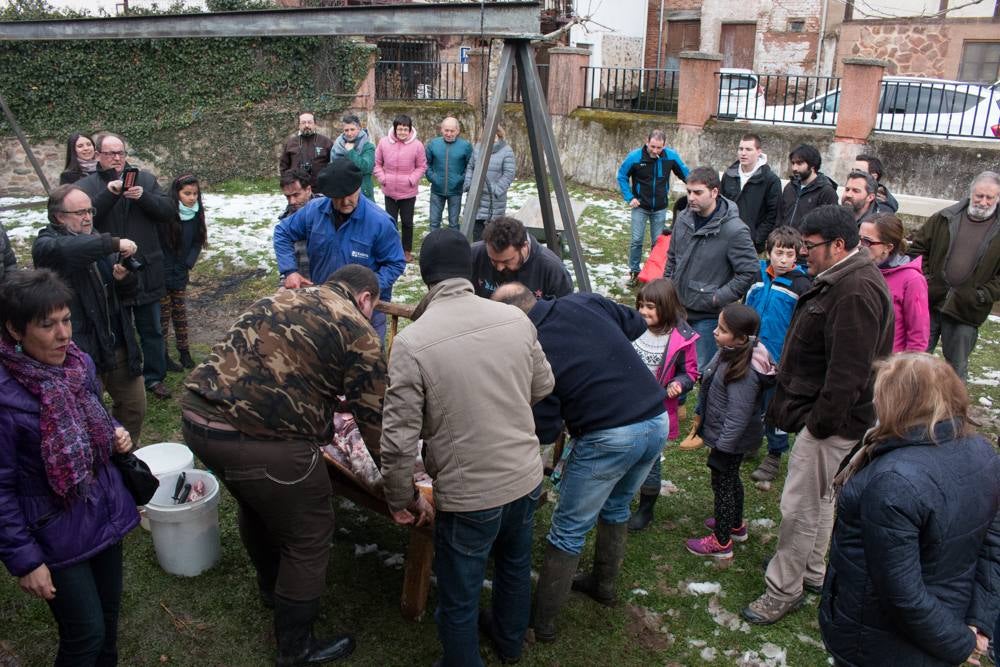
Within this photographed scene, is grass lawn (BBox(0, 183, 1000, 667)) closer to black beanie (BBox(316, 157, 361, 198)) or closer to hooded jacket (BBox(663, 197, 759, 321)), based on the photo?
hooded jacket (BBox(663, 197, 759, 321))

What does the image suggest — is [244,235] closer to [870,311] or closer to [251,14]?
[251,14]

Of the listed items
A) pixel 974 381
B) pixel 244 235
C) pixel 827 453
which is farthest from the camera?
pixel 244 235

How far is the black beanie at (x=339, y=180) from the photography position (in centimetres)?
462

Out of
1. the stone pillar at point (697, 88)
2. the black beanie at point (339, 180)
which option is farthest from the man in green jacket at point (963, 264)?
the stone pillar at point (697, 88)

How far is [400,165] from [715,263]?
15.9 feet

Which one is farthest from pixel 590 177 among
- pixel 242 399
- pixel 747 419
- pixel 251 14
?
pixel 242 399

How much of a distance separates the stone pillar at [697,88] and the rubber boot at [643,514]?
9.41 meters

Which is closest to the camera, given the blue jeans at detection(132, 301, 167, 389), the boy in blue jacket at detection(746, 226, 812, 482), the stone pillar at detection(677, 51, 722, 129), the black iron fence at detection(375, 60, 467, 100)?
the boy in blue jacket at detection(746, 226, 812, 482)

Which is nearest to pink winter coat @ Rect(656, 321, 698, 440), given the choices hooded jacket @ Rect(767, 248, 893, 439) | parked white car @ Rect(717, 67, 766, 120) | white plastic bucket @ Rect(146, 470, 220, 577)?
hooded jacket @ Rect(767, 248, 893, 439)

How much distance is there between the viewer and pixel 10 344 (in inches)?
102

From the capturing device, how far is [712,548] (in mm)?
4141

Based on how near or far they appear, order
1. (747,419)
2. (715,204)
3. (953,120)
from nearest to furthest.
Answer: (747,419) → (715,204) → (953,120)

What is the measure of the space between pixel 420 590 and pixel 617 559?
935mm

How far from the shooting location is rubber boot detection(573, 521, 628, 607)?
365 cm
